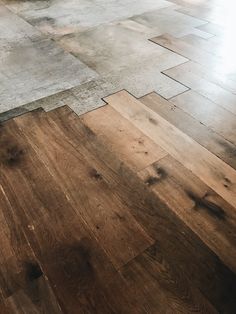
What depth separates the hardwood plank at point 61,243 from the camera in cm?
117

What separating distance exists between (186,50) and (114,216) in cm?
213

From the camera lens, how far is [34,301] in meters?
1.17

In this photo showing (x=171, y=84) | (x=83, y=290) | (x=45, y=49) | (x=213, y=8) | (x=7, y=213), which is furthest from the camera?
(x=213, y=8)

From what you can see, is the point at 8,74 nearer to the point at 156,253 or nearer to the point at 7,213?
the point at 7,213

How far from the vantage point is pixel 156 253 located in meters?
1.31

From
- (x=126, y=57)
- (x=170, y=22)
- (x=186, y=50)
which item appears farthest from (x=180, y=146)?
(x=170, y=22)

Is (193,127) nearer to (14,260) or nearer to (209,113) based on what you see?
(209,113)

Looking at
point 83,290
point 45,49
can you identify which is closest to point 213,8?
point 45,49

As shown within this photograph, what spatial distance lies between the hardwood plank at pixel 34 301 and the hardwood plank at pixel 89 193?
12.1 inches


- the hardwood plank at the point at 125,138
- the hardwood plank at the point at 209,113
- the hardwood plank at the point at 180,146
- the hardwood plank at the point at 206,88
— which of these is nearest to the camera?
the hardwood plank at the point at 180,146

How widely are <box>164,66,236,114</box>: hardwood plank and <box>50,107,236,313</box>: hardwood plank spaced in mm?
951

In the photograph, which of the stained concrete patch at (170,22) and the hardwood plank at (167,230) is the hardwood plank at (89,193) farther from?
the stained concrete patch at (170,22)

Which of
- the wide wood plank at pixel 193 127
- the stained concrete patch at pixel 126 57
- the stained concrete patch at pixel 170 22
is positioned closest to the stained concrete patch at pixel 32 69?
the stained concrete patch at pixel 126 57

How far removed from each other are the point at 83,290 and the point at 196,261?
1.72 feet
